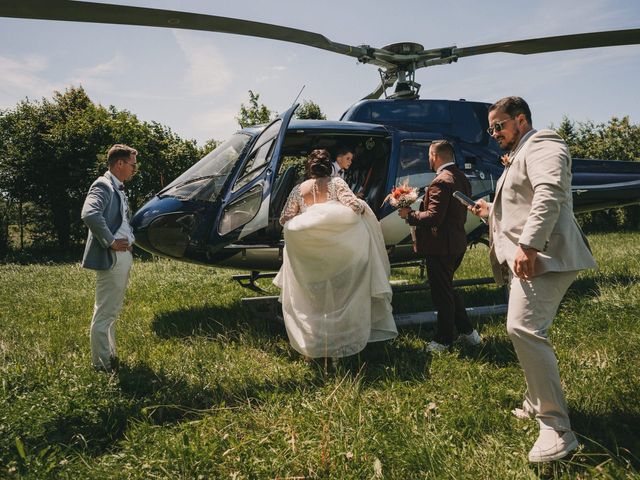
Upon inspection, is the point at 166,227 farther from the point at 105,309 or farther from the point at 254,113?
the point at 254,113

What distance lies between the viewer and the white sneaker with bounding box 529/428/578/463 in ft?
7.99

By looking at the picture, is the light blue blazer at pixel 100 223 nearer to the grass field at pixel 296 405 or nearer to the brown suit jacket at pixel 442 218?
the grass field at pixel 296 405

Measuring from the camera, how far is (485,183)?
21.4 feet

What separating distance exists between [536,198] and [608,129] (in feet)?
105

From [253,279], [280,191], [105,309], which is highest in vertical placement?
[280,191]

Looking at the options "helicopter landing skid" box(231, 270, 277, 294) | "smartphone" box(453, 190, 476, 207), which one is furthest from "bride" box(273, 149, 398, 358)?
"helicopter landing skid" box(231, 270, 277, 294)

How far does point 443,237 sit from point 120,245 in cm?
314

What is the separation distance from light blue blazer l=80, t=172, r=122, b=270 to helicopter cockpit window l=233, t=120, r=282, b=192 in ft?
Answer: 5.02

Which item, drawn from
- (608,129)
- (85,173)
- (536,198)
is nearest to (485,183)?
(536,198)

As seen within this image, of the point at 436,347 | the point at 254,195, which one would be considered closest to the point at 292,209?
the point at 254,195

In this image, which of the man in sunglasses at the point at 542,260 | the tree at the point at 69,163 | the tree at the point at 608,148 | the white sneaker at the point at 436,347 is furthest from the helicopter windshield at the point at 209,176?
the tree at the point at 608,148

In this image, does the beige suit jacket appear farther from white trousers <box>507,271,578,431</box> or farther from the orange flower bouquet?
the orange flower bouquet

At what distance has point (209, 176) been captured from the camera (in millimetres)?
5500

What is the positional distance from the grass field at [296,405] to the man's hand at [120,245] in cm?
110
